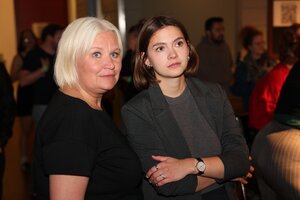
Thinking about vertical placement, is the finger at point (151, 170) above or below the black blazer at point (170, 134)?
below

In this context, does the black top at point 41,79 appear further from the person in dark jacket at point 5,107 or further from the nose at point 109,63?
the nose at point 109,63

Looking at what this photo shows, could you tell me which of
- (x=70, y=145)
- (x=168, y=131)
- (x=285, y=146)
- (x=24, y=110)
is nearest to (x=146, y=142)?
(x=168, y=131)

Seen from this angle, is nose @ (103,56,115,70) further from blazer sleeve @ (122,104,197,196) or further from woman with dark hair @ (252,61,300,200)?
woman with dark hair @ (252,61,300,200)

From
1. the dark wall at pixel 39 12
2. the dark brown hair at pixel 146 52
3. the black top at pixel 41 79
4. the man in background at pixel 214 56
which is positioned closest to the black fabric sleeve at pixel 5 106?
the black top at pixel 41 79

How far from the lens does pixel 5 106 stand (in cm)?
347

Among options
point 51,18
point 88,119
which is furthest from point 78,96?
point 51,18

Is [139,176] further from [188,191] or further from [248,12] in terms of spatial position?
[248,12]

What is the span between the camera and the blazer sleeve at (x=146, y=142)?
204cm

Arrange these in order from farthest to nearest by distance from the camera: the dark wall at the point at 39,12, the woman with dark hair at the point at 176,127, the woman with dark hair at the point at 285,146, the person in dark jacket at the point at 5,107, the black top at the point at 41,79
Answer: the dark wall at the point at 39,12
the black top at the point at 41,79
the person in dark jacket at the point at 5,107
the woman with dark hair at the point at 285,146
the woman with dark hair at the point at 176,127

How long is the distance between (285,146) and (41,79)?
10.5 feet

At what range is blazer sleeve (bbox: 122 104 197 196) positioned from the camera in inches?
80.3

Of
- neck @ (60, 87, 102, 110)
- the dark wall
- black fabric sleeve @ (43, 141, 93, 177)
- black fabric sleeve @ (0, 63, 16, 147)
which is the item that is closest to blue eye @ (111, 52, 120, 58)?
neck @ (60, 87, 102, 110)

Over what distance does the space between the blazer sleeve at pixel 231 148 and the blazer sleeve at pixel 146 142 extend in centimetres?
17

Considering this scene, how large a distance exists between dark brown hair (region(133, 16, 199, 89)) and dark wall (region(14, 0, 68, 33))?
940 centimetres
